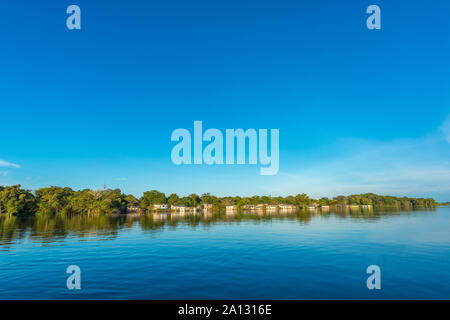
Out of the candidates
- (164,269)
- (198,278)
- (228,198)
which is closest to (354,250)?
(198,278)

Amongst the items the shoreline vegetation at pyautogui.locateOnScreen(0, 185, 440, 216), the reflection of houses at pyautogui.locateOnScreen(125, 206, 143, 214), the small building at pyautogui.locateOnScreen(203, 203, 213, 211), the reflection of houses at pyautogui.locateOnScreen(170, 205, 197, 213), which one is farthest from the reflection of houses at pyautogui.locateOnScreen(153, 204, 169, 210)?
the small building at pyautogui.locateOnScreen(203, 203, 213, 211)

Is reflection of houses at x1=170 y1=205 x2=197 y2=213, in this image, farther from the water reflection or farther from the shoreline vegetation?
the water reflection

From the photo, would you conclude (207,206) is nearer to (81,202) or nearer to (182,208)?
(182,208)

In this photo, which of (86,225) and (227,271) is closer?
(227,271)

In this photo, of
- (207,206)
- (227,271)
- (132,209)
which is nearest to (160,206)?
(132,209)

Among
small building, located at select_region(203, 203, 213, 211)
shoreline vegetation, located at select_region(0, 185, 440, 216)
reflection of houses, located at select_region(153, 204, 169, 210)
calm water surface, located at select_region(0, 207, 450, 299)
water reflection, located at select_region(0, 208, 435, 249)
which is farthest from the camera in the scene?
small building, located at select_region(203, 203, 213, 211)

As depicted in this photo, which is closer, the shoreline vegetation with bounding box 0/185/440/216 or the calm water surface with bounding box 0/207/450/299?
the calm water surface with bounding box 0/207/450/299

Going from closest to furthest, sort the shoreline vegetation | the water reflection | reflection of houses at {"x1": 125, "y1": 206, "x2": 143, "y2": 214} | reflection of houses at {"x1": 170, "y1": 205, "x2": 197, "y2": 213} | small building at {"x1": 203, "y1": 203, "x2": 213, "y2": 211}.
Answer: the water reflection < the shoreline vegetation < reflection of houses at {"x1": 125, "y1": 206, "x2": 143, "y2": 214} < reflection of houses at {"x1": 170, "y1": 205, "x2": 197, "y2": 213} < small building at {"x1": 203, "y1": 203, "x2": 213, "y2": 211}

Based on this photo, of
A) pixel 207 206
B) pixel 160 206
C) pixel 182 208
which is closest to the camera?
pixel 160 206

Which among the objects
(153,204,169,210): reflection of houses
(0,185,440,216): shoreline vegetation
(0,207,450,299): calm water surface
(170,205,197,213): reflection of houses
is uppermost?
(0,207,450,299): calm water surface

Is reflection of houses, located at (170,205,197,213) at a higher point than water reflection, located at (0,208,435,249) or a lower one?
lower

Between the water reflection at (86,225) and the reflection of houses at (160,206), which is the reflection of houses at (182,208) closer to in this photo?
the reflection of houses at (160,206)
